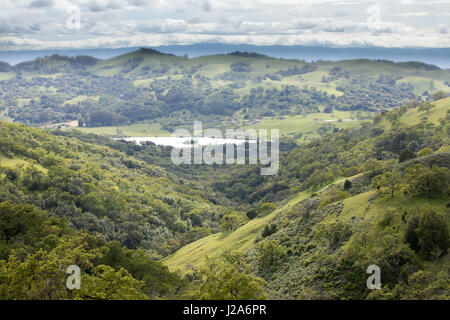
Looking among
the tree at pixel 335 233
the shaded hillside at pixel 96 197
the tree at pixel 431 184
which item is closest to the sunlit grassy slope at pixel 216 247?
the shaded hillside at pixel 96 197

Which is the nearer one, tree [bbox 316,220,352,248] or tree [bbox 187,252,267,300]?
tree [bbox 187,252,267,300]

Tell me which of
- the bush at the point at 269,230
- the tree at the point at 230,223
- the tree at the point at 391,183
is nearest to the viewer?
the tree at the point at 391,183

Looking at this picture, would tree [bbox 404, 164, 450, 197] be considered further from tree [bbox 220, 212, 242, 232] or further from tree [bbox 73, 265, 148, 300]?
tree [bbox 220, 212, 242, 232]

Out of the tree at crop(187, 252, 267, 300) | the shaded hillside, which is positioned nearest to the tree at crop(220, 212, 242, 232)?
the shaded hillside

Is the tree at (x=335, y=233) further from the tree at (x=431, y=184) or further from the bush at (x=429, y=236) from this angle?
the tree at (x=431, y=184)

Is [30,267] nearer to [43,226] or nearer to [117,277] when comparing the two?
[117,277]

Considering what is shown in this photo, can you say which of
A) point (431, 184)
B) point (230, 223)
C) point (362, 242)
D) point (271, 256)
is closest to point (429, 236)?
point (362, 242)

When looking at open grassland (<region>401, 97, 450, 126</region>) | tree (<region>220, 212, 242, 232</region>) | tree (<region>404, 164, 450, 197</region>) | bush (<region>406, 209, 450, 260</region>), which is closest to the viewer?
bush (<region>406, 209, 450, 260</region>)

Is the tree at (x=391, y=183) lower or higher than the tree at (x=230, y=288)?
higher
